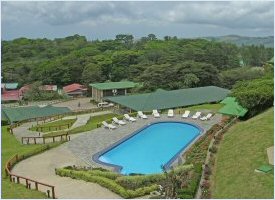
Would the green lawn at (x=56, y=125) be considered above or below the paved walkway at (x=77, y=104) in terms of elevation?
above

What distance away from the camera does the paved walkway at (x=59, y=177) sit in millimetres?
12781

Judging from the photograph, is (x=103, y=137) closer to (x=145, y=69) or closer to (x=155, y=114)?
(x=155, y=114)

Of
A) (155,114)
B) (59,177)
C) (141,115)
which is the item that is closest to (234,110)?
(155,114)

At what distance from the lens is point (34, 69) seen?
182ft

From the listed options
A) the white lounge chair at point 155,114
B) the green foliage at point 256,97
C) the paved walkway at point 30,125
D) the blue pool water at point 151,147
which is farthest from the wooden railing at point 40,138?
the green foliage at point 256,97

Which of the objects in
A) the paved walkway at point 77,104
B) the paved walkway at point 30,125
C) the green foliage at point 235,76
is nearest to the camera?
the paved walkway at point 30,125

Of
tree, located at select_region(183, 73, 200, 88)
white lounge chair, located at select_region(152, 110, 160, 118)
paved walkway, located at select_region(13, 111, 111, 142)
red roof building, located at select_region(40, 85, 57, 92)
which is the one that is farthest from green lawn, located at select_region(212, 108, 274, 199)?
red roof building, located at select_region(40, 85, 57, 92)

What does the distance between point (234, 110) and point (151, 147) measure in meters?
5.31

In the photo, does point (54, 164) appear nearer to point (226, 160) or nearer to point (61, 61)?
point (226, 160)

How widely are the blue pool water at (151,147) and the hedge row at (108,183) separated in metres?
Result: 2.59

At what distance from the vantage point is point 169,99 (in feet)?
102

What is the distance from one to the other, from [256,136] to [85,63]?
41.5 m

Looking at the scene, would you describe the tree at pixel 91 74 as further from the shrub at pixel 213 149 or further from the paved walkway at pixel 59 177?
the shrub at pixel 213 149

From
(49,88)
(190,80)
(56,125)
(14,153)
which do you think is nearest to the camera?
(14,153)
